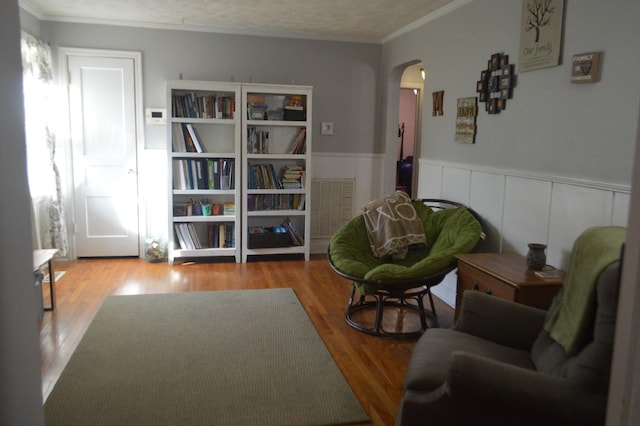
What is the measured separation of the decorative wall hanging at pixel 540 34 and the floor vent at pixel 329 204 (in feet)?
9.31

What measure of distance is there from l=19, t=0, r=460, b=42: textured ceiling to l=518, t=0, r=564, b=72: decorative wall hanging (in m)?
0.99

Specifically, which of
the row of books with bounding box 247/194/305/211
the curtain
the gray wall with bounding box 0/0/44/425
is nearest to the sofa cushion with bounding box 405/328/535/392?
the gray wall with bounding box 0/0/44/425

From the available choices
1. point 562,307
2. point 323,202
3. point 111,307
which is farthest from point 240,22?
point 562,307

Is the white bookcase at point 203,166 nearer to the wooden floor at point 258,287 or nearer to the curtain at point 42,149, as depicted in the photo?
the wooden floor at point 258,287

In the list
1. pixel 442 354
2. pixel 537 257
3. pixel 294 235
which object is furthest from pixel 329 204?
pixel 442 354

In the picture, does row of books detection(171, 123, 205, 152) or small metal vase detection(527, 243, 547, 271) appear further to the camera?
row of books detection(171, 123, 205, 152)

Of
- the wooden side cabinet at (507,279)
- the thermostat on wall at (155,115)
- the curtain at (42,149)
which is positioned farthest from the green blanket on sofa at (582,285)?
the thermostat on wall at (155,115)

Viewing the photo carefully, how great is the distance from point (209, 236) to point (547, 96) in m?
3.59

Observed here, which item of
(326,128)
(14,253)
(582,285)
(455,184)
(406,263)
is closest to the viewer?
(14,253)

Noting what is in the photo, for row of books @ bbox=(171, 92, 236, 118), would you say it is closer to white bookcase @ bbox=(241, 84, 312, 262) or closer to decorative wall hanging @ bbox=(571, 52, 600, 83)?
white bookcase @ bbox=(241, 84, 312, 262)

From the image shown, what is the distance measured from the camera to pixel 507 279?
8.84ft

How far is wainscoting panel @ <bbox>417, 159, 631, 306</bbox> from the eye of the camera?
2.64 meters

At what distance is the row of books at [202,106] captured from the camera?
5102 millimetres

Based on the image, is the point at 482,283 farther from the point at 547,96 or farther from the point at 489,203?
the point at 547,96
